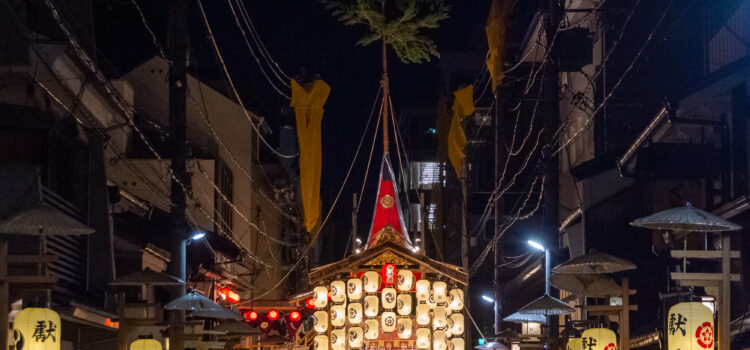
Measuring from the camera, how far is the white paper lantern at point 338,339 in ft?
79.5

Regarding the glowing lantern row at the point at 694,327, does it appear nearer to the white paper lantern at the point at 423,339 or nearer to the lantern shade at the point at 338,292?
the white paper lantern at the point at 423,339

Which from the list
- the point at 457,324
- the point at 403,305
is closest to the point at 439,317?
the point at 457,324

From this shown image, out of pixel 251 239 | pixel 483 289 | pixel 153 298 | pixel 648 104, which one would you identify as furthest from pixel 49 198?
pixel 483 289

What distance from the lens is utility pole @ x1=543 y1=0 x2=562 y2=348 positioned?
21500 mm

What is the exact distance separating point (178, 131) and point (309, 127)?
24.4 ft

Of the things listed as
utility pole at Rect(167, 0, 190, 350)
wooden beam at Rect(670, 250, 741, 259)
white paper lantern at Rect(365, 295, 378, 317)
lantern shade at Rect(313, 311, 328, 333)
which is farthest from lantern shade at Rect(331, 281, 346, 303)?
wooden beam at Rect(670, 250, 741, 259)

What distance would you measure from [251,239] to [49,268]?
25.1m

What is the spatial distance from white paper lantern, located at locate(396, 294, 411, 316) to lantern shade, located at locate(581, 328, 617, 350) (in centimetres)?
713

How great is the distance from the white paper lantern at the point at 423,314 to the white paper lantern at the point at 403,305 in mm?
279

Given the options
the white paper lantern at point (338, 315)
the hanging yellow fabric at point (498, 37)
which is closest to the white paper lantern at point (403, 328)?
the white paper lantern at point (338, 315)

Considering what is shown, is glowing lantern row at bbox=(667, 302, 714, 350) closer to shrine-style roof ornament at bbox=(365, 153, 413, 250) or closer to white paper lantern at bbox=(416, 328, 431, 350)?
white paper lantern at bbox=(416, 328, 431, 350)

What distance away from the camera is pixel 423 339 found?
24281 mm

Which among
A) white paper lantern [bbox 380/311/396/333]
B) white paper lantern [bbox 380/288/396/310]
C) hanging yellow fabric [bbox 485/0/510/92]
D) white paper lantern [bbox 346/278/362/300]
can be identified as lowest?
white paper lantern [bbox 380/311/396/333]

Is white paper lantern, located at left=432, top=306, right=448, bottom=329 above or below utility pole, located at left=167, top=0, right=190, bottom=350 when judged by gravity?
below
